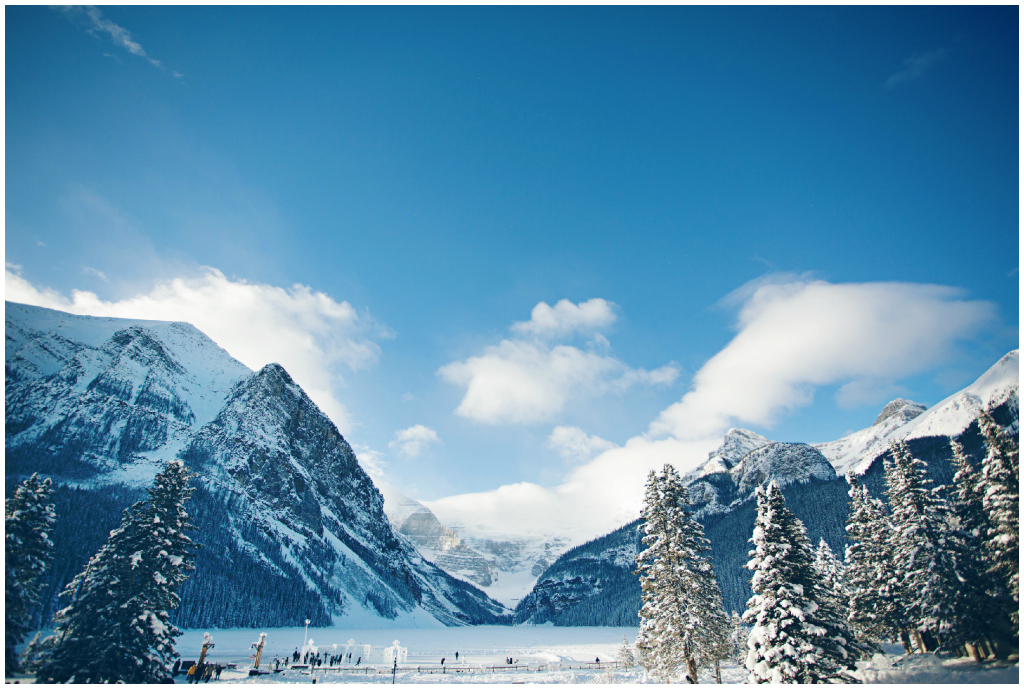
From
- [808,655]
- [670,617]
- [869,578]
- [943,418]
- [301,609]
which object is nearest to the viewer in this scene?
[808,655]

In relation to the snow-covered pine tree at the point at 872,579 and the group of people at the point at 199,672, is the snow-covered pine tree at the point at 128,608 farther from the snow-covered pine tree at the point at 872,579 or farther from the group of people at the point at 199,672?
the snow-covered pine tree at the point at 872,579

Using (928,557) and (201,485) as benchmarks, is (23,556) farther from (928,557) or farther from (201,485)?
(201,485)

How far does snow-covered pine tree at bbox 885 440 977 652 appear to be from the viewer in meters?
25.4

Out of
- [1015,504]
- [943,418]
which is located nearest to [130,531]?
[1015,504]

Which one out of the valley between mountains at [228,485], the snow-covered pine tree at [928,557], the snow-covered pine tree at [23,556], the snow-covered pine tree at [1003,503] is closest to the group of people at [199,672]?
the snow-covered pine tree at [23,556]

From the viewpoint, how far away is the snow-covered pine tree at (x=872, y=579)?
34.8 metres

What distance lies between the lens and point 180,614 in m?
102

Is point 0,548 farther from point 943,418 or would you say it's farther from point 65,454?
point 943,418

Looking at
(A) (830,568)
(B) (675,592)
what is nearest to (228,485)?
(B) (675,592)

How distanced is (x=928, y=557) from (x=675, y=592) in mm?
14808

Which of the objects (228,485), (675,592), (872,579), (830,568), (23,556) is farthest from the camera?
(228,485)

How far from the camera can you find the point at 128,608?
23.1m

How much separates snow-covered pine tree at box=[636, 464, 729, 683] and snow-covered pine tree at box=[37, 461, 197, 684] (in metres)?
25.8

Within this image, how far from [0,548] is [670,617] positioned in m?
35.4
